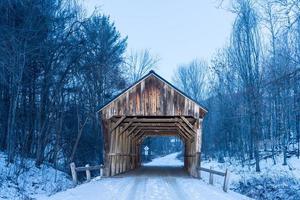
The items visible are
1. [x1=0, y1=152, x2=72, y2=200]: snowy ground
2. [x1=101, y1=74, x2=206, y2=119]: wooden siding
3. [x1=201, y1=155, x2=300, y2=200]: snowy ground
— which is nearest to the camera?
[x1=0, y1=152, x2=72, y2=200]: snowy ground

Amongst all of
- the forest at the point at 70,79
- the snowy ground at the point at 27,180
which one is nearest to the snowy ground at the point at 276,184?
the forest at the point at 70,79

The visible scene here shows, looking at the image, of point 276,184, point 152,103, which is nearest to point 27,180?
point 152,103

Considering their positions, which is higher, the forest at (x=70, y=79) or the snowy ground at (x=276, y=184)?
the forest at (x=70, y=79)

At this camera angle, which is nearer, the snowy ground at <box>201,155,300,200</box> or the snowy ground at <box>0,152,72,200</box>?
the snowy ground at <box>0,152,72,200</box>

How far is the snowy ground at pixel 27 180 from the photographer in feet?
47.7

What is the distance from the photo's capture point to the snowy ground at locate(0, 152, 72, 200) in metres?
14.5

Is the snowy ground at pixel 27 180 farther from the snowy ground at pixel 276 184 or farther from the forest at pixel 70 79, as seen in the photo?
the snowy ground at pixel 276 184

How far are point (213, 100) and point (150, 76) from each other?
1217 inches

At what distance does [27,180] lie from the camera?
55.9 ft

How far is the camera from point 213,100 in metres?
47.2

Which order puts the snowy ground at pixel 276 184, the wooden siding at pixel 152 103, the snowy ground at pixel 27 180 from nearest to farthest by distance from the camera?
the snowy ground at pixel 27 180
the snowy ground at pixel 276 184
the wooden siding at pixel 152 103

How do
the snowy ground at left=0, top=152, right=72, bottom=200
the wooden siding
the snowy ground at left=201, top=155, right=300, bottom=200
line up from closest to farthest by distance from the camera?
the snowy ground at left=0, top=152, right=72, bottom=200
the snowy ground at left=201, top=155, right=300, bottom=200
the wooden siding

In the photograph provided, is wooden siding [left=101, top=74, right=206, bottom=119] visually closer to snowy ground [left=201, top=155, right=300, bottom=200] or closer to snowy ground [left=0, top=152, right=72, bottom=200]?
snowy ground [left=201, top=155, right=300, bottom=200]

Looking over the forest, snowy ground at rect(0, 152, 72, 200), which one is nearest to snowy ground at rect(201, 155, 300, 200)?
the forest
